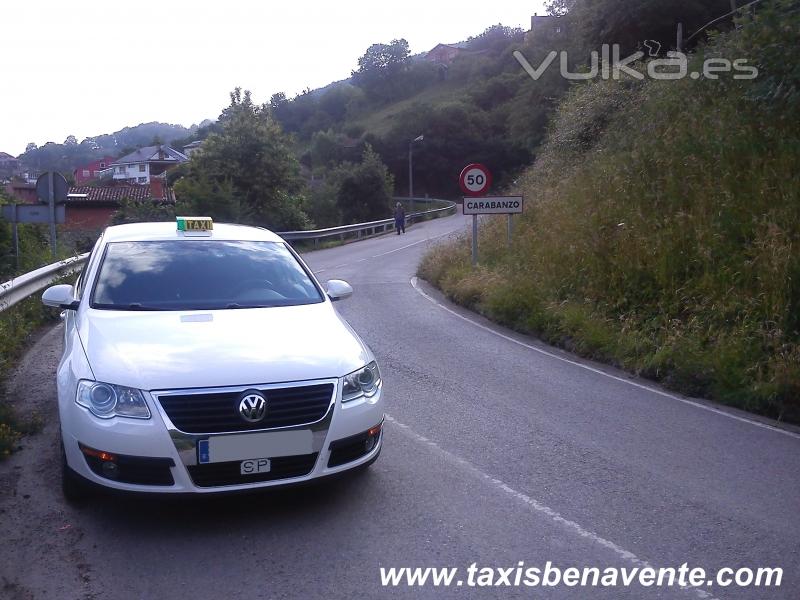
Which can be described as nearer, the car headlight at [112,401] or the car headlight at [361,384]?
the car headlight at [112,401]

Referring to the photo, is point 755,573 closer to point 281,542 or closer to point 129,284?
point 281,542

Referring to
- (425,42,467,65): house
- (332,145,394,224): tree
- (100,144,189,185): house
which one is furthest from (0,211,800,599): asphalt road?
(425,42,467,65): house

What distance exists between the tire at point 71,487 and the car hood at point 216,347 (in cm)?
64

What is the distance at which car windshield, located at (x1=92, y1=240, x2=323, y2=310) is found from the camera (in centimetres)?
631

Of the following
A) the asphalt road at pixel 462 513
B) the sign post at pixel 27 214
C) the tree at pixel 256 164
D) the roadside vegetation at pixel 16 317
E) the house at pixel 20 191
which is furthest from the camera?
the tree at pixel 256 164

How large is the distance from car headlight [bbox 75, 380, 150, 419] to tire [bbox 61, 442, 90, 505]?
0.48 metres

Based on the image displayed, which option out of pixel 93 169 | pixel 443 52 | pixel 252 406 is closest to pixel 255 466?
pixel 252 406

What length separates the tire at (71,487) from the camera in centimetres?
513

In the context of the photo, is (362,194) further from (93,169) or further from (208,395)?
(93,169)

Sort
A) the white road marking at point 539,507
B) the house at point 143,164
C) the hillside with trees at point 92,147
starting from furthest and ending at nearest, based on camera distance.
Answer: the house at point 143,164, the hillside with trees at point 92,147, the white road marking at point 539,507

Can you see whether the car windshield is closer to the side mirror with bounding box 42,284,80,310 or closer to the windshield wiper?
the windshield wiper

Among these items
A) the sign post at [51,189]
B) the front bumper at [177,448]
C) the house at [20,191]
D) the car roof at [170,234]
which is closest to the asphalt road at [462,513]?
the front bumper at [177,448]

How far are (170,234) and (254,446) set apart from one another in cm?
305

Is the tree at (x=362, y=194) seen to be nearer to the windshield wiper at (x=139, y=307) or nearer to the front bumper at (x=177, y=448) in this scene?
the windshield wiper at (x=139, y=307)
